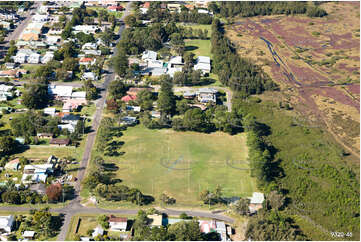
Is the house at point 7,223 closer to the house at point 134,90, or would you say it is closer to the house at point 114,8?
the house at point 134,90

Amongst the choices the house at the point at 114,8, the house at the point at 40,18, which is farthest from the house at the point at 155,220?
the house at the point at 114,8

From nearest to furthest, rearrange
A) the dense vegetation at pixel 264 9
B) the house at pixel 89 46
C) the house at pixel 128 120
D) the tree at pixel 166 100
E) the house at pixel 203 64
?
the house at pixel 128 120 < the tree at pixel 166 100 < the house at pixel 203 64 < the house at pixel 89 46 < the dense vegetation at pixel 264 9

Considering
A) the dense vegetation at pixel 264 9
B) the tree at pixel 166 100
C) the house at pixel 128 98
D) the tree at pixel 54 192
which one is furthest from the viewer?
the dense vegetation at pixel 264 9

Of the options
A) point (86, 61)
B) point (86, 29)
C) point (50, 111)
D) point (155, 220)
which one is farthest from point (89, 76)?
point (155, 220)

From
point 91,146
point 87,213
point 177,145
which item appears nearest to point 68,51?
point 91,146

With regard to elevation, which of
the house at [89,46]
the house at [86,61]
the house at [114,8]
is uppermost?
the house at [114,8]

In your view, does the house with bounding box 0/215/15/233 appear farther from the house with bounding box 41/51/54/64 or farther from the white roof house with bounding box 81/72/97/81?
the house with bounding box 41/51/54/64

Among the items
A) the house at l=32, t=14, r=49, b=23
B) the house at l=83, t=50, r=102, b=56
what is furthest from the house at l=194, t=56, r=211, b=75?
the house at l=32, t=14, r=49, b=23

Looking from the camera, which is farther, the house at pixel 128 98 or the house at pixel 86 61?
the house at pixel 86 61
